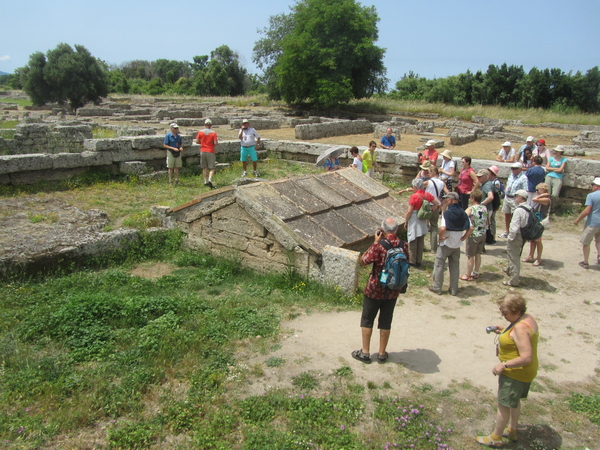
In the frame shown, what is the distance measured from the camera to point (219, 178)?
12.7 m

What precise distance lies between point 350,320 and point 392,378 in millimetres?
1199

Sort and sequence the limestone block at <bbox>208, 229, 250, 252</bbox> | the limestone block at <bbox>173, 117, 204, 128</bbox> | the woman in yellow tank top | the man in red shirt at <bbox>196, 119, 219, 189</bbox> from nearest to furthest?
the woman in yellow tank top
the limestone block at <bbox>208, 229, 250, 252</bbox>
the man in red shirt at <bbox>196, 119, 219, 189</bbox>
the limestone block at <bbox>173, 117, 204, 128</bbox>

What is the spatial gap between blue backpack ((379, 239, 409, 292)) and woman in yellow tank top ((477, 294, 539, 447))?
99 cm

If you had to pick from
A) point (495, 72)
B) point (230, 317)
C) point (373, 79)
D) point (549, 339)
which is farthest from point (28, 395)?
point (495, 72)

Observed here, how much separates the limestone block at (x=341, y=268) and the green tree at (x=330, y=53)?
26.6m

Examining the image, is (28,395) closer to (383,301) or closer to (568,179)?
(383,301)

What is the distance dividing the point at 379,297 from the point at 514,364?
1.42 meters

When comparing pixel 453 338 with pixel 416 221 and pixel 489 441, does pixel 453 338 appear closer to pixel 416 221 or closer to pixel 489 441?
pixel 489 441

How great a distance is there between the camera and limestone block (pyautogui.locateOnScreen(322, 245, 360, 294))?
607cm

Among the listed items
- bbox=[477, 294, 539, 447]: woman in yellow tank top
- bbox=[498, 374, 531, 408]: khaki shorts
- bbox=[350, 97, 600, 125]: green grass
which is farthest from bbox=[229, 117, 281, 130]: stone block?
bbox=[498, 374, 531, 408]: khaki shorts

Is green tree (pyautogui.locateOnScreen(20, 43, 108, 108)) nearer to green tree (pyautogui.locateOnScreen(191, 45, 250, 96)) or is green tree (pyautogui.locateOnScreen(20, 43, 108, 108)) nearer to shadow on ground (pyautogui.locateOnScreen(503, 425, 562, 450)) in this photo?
green tree (pyautogui.locateOnScreen(191, 45, 250, 96))

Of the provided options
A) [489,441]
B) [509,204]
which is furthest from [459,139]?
[489,441]

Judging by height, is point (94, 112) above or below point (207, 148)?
above

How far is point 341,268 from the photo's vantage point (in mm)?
6148
